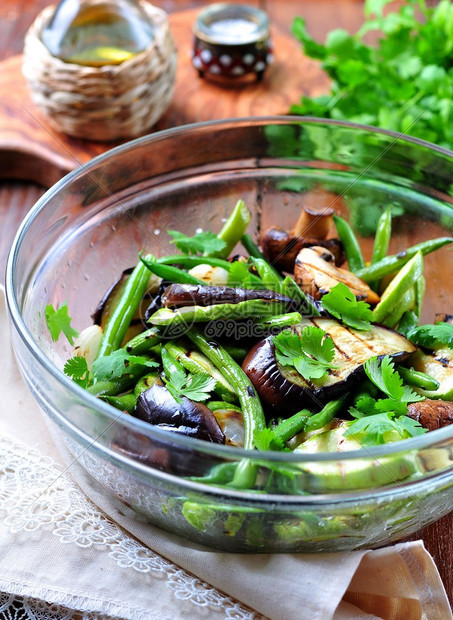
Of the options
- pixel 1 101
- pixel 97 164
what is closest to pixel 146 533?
pixel 97 164

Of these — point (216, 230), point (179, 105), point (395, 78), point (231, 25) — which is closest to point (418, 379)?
point (216, 230)

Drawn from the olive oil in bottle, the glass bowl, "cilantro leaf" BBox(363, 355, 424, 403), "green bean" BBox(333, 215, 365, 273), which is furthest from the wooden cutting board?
"cilantro leaf" BBox(363, 355, 424, 403)

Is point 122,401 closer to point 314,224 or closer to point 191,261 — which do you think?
point 191,261

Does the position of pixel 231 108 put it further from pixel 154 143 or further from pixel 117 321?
pixel 117 321

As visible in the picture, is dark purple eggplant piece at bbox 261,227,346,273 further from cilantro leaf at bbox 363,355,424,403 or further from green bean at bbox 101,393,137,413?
green bean at bbox 101,393,137,413

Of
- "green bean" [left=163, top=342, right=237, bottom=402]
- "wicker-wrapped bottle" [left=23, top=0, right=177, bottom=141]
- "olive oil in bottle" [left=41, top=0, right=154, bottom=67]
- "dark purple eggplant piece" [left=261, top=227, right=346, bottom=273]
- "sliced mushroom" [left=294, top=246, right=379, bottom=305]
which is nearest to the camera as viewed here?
"green bean" [left=163, top=342, right=237, bottom=402]
